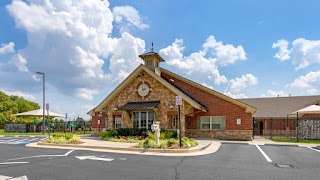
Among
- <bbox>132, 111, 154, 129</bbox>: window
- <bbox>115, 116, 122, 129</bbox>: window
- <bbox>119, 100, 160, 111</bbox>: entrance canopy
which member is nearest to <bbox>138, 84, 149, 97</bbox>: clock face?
<bbox>119, 100, 160, 111</bbox>: entrance canopy

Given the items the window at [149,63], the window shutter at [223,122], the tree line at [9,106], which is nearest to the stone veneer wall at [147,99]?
the window at [149,63]

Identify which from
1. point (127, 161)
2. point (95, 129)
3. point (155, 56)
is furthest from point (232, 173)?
point (95, 129)

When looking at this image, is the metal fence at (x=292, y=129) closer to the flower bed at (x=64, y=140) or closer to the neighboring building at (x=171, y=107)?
the neighboring building at (x=171, y=107)

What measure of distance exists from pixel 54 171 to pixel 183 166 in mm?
4551

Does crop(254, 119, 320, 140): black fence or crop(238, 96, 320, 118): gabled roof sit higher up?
crop(238, 96, 320, 118): gabled roof

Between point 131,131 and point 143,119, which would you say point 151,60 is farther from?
point 131,131

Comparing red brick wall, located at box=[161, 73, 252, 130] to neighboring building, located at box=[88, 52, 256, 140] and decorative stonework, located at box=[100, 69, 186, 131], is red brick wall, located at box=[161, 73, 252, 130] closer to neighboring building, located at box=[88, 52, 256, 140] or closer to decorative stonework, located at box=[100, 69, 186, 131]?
neighboring building, located at box=[88, 52, 256, 140]

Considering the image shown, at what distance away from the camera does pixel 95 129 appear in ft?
102

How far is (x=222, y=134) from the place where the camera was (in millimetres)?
24234

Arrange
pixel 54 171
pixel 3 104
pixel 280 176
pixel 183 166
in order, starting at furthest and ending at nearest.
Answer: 1. pixel 3 104
2. pixel 183 166
3. pixel 54 171
4. pixel 280 176

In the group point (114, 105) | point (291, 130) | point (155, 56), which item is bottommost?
point (291, 130)

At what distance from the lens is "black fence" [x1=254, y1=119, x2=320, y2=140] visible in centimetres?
2456

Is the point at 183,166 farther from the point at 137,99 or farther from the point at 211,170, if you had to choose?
the point at 137,99

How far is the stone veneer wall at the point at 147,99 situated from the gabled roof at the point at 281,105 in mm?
15456
